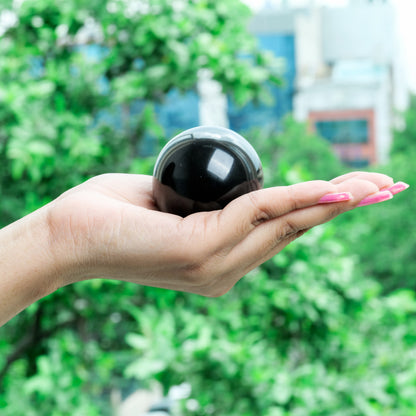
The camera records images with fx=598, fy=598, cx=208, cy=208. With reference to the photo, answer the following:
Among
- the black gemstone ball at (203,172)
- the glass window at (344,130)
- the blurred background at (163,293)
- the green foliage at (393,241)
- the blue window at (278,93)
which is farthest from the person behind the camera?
the glass window at (344,130)

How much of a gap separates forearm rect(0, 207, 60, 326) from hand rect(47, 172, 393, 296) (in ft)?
0.05

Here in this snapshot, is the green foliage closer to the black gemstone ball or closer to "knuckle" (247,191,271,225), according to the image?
the black gemstone ball

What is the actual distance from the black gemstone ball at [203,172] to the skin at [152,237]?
0.09m


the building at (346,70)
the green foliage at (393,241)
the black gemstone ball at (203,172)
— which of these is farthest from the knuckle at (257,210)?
the building at (346,70)

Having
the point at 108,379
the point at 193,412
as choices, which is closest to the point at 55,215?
the point at 193,412

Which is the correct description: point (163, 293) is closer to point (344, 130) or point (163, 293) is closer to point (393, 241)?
point (393, 241)

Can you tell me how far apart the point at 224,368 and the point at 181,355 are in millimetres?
174

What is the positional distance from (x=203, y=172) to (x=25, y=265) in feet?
1.03

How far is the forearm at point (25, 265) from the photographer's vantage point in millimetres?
880

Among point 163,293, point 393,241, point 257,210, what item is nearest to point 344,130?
point 393,241

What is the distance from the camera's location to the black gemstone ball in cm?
98

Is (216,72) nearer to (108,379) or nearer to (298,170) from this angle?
(298,170)

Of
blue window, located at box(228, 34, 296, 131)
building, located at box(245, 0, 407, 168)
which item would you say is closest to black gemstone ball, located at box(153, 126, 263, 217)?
blue window, located at box(228, 34, 296, 131)

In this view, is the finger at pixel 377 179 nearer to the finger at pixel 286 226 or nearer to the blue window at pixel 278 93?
the finger at pixel 286 226
